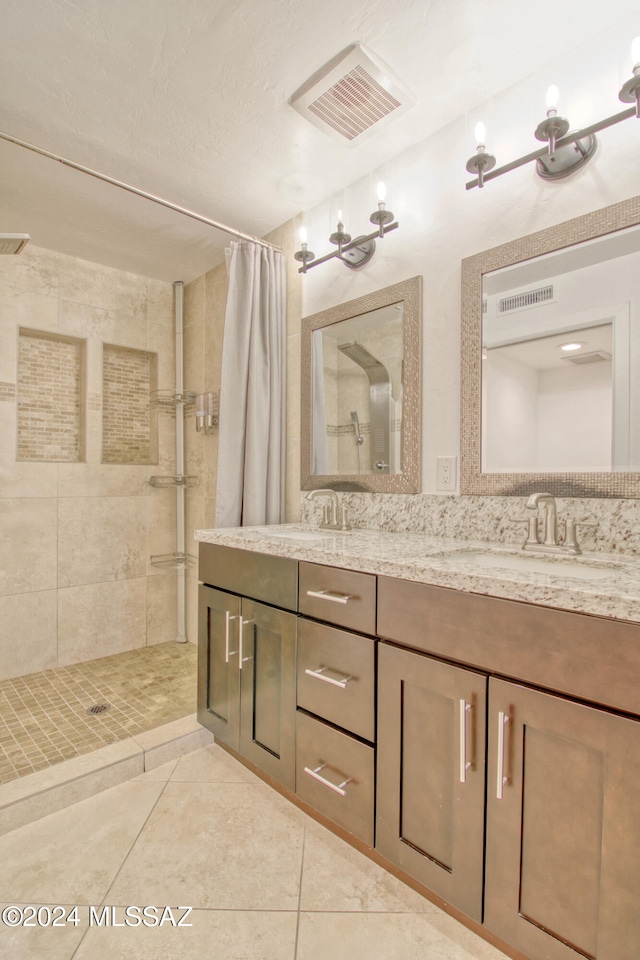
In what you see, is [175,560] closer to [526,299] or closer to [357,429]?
[357,429]

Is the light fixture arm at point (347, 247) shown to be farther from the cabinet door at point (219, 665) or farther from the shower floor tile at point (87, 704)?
the shower floor tile at point (87, 704)

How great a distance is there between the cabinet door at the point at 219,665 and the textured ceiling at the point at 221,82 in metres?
1.73

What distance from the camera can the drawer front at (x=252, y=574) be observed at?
1.50m

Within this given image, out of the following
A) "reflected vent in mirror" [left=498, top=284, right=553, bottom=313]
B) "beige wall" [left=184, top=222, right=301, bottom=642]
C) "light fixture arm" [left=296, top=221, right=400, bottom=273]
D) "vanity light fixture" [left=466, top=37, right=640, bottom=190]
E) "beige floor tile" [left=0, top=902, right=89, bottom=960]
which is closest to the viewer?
"beige floor tile" [left=0, top=902, right=89, bottom=960]

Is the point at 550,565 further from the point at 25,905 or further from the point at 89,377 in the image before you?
the point at 89,377

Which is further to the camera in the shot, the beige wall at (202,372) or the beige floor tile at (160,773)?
the beige wall at (202,372)

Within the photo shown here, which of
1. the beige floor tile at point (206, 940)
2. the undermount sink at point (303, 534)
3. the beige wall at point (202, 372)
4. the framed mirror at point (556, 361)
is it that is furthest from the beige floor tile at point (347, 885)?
the beige wall at point (202, 372)

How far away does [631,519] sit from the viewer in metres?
1.29

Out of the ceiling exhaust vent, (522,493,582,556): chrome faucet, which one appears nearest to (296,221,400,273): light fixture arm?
the ceiling exhaust vent

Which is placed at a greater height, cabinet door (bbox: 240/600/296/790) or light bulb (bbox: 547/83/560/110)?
light bulb (bbox: 547/83/560/110)

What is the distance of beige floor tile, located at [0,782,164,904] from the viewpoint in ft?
4.14

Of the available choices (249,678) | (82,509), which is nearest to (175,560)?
(82,509)

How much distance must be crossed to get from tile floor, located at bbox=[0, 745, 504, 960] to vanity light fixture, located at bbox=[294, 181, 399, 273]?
6.63ft

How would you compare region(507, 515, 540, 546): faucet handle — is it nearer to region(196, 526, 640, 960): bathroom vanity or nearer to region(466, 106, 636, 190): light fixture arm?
region(196, 526, 640, 960): bathroom vanity
